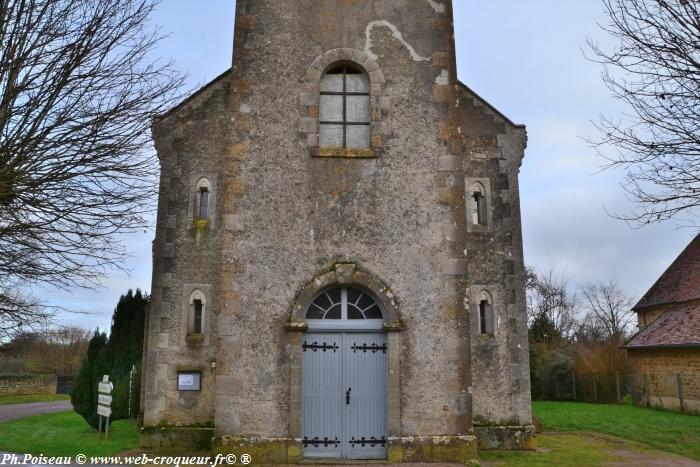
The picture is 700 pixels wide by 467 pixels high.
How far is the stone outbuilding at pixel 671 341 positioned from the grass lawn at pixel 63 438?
18.3 m

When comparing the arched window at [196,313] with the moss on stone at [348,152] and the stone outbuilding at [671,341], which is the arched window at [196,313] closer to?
the moss on stone at [348,152]

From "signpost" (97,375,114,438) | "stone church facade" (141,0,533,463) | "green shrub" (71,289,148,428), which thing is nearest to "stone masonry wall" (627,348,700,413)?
"stone church facade" (141,0,533,463)

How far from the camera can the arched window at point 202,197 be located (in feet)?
43.7

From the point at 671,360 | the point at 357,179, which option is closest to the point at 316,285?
the point at 357,179

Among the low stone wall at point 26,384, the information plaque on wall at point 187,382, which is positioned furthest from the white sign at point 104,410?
the low stone wall at point 26,384

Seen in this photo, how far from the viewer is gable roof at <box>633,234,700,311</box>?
82.2 ft

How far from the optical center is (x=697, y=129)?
8.55 metres

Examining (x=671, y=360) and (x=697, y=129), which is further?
(x=671, y=360)

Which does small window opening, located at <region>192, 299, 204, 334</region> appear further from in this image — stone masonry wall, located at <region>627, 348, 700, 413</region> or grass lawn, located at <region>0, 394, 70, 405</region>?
→ grass lawn, located at <region>0, 394, 70, 405</region>

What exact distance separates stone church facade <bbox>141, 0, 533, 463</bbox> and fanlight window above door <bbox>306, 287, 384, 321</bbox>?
0.03 meters

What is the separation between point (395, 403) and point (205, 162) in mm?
6582

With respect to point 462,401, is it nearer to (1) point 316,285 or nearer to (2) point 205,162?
(1) point 316,285

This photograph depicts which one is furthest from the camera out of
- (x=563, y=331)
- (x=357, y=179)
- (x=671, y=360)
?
(x=563, y=331)

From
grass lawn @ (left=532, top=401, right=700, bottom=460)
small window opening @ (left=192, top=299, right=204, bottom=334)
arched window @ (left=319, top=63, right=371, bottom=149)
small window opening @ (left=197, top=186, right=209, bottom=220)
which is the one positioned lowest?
grass lawn @ (left=532, top=401, right=700, bottom=460)
